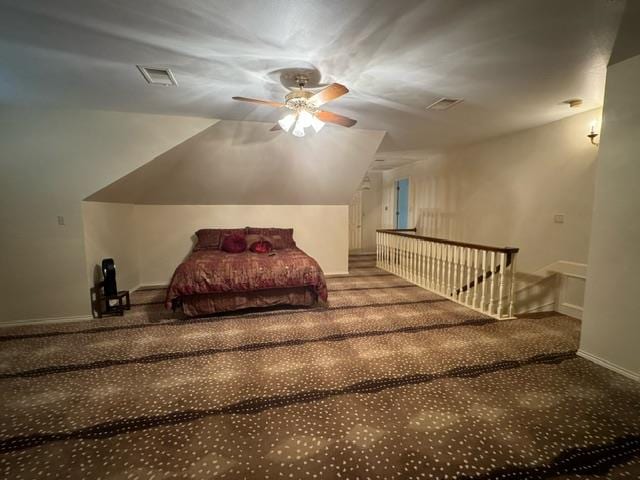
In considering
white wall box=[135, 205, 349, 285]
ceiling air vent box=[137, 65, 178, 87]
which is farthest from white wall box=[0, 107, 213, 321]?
white wall box=[135, 205, 349, 285]

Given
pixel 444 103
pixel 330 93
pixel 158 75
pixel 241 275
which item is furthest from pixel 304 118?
pixel 241 275

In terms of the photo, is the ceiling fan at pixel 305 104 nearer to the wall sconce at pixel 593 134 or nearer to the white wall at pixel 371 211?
the wall sconce at pixel 593 134

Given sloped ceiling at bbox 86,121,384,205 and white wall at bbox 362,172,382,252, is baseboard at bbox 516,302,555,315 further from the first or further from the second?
white wall at bbox 362,172,382,252

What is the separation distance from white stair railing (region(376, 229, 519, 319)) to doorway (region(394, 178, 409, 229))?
1.43 metres

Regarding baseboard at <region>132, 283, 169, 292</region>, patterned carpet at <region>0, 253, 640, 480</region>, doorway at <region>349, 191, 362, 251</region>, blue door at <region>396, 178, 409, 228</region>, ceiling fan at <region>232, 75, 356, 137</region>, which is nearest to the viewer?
patterned carpet at <region>0, 253, 640, 480</region>

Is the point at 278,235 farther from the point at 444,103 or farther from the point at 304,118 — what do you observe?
the point at 444,103

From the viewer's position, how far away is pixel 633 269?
6.62 ft

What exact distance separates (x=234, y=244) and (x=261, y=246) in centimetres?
43

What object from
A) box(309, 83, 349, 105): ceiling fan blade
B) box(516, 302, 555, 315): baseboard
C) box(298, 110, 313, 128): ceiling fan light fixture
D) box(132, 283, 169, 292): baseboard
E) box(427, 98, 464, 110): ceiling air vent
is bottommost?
box(516, 302, 555, 315): baseboard

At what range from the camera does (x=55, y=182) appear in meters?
2.94

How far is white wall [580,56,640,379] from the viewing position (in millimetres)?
1998

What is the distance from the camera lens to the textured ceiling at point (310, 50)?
1.49 m

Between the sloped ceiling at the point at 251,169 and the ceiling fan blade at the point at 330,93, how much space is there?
1.58 m

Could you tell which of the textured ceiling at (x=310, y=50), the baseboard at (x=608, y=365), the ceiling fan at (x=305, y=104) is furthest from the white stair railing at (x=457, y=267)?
the ceiling fan at (x=305, y=104)
